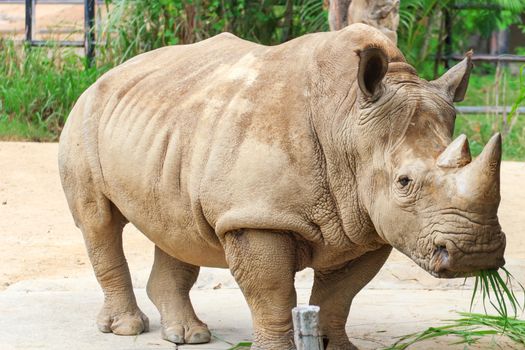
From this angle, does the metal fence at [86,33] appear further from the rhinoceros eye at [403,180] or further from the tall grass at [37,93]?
the rhinoceros eye at [403,180]

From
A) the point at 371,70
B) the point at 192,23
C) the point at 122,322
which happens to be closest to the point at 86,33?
the point at 192,23

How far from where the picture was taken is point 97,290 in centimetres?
708

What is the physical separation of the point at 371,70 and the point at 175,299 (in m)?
1.89

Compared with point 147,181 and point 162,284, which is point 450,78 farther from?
point 162,284

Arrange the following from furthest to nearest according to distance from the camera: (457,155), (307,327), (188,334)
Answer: (188,334), (457,155), (307,327)

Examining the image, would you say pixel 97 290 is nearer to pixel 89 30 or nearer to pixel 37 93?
pixel 37 93

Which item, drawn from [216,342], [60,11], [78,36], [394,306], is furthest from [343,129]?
[60,11]

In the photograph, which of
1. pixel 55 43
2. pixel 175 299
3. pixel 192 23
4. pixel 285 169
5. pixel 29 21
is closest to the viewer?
pixel 285 169

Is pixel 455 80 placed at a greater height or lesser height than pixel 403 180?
greater

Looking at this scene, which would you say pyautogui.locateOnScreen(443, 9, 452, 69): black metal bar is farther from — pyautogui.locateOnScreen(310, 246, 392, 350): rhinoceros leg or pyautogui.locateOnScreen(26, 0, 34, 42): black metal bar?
pyautogui.locateOnScreen(310, 246, 392, 350): rhinoceros leg

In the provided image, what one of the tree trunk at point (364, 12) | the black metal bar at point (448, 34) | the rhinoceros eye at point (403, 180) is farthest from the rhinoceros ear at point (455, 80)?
the black metal bar at point (448, 34)

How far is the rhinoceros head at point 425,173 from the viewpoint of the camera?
14.3 ft

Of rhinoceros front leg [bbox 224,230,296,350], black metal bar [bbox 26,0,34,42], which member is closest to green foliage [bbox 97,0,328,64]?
black metal bar [bbox 26,0,34,42]

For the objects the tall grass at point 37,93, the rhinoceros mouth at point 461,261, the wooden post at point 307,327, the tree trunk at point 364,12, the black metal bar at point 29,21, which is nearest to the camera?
the wooden post at point 307,327
